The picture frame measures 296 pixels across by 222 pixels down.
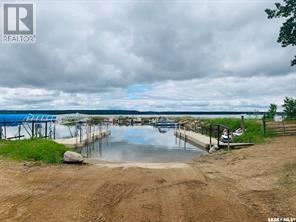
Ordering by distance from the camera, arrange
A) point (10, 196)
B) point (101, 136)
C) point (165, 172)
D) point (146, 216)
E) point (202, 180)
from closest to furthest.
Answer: point (146, 216)
point (10, 196)
point (202, 180)
point (165, 172)
point (101, 136)

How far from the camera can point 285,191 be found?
10500mm

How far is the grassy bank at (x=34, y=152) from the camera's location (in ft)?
57.3

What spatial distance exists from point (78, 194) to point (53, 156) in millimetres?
8211

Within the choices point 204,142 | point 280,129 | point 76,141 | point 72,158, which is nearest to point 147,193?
point 72,158

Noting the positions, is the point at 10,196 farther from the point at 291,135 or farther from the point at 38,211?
the point at 291,135

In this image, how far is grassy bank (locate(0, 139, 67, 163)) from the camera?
17.5m

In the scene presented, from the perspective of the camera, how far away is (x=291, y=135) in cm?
2775

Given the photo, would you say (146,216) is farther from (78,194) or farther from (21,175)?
(21,175)

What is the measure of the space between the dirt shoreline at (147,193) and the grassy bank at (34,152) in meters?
1.86

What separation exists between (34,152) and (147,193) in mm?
9308

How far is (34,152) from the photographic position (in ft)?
58.7

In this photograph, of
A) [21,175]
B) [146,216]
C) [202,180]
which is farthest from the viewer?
[21,175]

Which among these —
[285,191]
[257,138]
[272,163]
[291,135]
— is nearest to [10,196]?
[285,191]

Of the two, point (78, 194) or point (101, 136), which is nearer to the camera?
point (78, 194)
